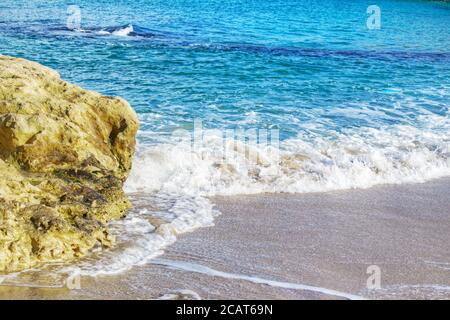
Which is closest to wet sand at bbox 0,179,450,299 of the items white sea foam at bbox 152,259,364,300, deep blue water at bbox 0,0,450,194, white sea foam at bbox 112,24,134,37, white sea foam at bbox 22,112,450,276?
white sea foam at bbox 152,259,364,300

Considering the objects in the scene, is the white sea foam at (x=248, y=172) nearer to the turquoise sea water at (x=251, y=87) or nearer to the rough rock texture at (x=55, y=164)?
the turquoise sea water at (x=251, y=87)

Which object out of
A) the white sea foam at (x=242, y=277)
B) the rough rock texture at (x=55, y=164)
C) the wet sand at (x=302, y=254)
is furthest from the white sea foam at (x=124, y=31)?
the white sea foam at (x=242, y=277)

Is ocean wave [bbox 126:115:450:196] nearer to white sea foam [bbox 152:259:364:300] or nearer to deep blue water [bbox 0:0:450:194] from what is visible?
deep blue water [bbox 0:0:450:194]

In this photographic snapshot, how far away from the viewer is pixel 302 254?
19.1 ft

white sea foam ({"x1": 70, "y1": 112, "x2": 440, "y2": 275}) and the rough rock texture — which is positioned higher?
the rough rock texture

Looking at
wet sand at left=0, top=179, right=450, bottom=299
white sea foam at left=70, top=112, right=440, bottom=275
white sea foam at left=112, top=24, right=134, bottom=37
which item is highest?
white sea foam at left=112, top=24, right=134, bottom=37

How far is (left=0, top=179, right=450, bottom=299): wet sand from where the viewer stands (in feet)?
16.5

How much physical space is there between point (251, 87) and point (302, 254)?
8.09 m

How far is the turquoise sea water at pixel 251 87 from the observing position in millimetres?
8102

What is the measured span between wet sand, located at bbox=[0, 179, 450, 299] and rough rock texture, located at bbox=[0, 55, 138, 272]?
477mm

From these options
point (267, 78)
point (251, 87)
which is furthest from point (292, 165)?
point (267, 78)

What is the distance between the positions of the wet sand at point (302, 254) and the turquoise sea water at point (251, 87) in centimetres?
31

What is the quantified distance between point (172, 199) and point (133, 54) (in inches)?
390
